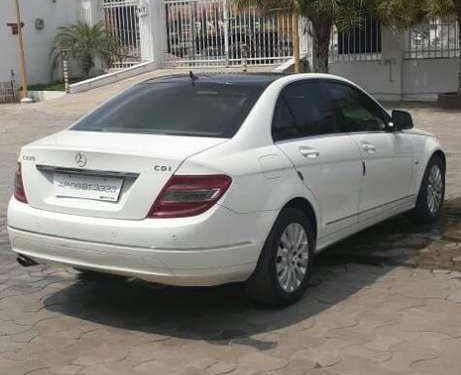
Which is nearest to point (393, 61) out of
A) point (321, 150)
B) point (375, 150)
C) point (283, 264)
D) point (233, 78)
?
point (375, 150)

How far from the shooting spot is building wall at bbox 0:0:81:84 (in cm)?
2745

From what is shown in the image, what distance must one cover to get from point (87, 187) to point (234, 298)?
1314mm

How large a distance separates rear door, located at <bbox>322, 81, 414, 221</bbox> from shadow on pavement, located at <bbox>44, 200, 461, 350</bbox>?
0.40 meters

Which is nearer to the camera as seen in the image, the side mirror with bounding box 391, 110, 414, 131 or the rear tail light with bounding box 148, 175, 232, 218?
the rear tail light with bounding box 148, 175, 232, 218

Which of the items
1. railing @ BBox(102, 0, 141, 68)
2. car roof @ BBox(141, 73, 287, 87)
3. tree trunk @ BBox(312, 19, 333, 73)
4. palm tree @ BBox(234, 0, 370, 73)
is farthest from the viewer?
railing @ BBox(102, 0, 141, 68)

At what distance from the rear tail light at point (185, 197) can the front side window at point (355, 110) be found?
1788mm

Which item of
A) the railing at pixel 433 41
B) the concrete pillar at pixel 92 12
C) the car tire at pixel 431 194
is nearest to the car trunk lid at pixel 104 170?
the car tire at pixel 431 194

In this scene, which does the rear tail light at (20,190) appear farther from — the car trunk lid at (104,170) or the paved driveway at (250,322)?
the paved driveway at (250,322)

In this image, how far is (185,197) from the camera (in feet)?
14.5

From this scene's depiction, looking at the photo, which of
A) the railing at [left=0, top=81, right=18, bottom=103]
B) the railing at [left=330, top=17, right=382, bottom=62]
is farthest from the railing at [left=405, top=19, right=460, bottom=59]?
the railing at [left=0, top=81, right=18, bottom=103]

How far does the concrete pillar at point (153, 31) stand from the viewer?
88.1 ft

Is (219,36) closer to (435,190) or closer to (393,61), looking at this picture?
(393,61)

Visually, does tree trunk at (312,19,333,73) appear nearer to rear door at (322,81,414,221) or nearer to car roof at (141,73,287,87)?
rear door at (322,81,414,221)

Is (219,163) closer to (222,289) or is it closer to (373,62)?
(222,289)
